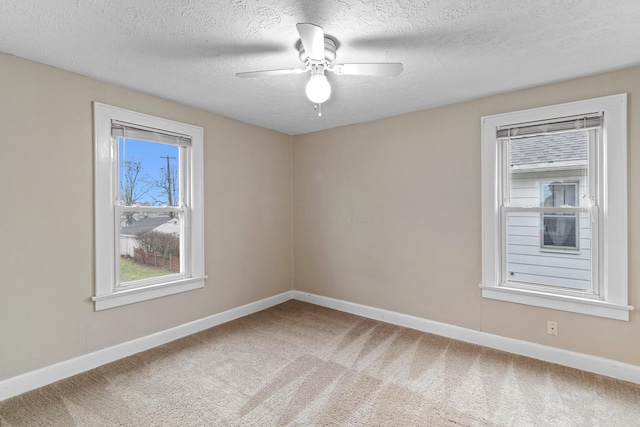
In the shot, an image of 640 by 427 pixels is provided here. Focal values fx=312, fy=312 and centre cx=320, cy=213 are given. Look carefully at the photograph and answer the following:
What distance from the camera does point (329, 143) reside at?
4043 millimetres

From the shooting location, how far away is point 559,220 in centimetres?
269

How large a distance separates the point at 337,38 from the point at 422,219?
205 cm

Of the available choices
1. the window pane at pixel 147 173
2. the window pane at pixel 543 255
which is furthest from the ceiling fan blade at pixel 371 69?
the window pane at pixel 147 173

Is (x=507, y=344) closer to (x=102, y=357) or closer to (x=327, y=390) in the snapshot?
(x=327, y=390)

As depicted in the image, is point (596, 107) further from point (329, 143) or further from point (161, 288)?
point (161, 288)

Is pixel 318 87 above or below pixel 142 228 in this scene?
above

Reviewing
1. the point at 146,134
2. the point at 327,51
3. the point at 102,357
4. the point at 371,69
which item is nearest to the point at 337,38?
the point at 327,51

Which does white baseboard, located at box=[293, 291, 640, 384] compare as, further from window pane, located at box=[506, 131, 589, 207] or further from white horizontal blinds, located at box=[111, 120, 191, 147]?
white horizontal blinds, located at box=[111, 120, 191, 147]

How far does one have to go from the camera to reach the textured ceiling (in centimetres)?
164

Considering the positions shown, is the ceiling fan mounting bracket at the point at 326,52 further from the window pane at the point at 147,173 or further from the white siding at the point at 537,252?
the white siding at the point at 537,252

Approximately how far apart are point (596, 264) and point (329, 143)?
292 cm

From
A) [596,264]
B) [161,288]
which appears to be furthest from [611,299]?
[161,288]

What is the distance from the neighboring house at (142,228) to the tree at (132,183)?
7cm

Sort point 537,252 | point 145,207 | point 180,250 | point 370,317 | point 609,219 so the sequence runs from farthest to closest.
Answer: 1. point 370,317
2. point 180,250
3. point 145,207
4. point 537,252
5. point 609,219
